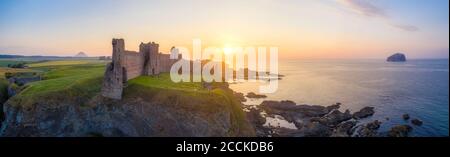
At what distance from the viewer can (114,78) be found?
100 feet

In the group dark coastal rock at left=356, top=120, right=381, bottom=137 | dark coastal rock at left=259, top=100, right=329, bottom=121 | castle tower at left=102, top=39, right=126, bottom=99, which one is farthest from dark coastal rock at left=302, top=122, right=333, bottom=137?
castle tower at left=102, top=39, right=126, bottom=99

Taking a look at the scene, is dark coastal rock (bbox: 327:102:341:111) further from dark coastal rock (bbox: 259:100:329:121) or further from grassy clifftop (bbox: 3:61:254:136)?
grassy clifftop (bbox: 3:61:254:136)

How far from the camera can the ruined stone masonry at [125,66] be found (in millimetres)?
30688

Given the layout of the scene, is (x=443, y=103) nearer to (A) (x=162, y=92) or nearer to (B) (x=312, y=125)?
(B) (x=312, y=125)

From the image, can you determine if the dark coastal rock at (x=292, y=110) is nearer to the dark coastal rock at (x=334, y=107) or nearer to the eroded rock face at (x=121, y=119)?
the dark coastal rock at (x=334, y=107)

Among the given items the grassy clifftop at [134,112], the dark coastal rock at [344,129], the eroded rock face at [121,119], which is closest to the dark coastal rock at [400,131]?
the dark coastal rock at [344,129]

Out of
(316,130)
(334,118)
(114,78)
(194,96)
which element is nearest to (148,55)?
(114,78)

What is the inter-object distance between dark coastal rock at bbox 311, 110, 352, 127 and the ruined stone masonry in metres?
24.8

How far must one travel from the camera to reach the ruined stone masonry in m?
30.7

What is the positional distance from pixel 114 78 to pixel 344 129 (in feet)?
95.7

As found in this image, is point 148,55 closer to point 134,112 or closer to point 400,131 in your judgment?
point 134,112

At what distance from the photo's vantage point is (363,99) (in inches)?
2554

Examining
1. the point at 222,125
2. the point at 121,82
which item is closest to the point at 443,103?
the point at 222,125
